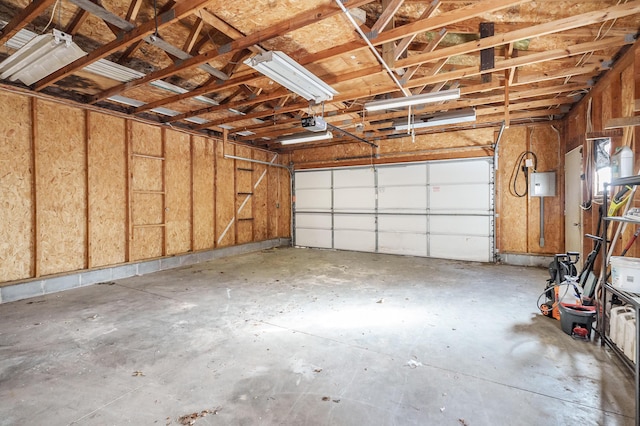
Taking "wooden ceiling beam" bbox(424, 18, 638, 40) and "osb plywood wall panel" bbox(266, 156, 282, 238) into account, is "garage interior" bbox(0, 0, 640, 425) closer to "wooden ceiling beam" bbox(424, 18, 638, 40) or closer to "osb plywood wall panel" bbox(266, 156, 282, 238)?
"wooden ceiling beam" bbox(424, 18, 638, 40)

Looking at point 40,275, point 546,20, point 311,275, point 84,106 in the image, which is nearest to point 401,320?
point 311,275

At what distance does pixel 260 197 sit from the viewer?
8.68 meters

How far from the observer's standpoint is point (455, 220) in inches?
272

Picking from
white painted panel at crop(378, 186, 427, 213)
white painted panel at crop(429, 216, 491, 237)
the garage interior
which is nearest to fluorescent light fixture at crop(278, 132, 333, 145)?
the garage interior

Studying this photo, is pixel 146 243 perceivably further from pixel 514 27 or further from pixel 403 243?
pixel 514 27

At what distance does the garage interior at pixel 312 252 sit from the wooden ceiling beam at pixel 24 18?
2cm

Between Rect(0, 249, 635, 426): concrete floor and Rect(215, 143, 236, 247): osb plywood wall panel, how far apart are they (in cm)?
309

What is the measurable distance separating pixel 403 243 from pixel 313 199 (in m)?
3.06

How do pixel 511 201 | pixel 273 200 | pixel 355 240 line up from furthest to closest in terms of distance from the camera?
pixel 273 200, pixel 355 240, pixel 511 201

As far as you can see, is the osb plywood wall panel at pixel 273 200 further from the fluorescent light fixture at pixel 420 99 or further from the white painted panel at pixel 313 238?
the fluorescent light fixture at pixel 420 99

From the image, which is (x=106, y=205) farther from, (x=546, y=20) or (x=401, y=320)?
(x=546, y=20)

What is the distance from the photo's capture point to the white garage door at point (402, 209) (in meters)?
6.69

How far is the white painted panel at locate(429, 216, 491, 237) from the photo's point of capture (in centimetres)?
661

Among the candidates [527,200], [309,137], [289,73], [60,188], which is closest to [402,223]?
[527,200]
